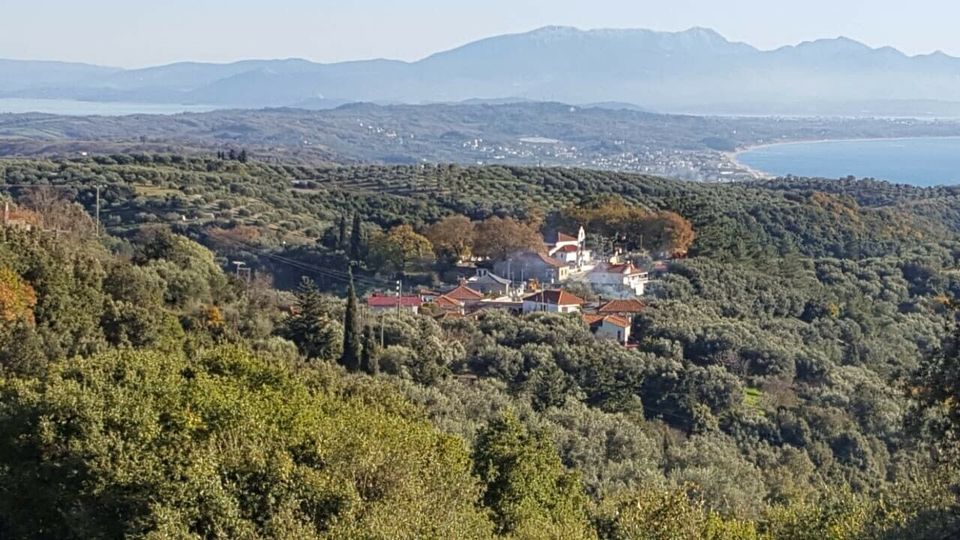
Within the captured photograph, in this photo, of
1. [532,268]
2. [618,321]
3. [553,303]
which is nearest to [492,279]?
[532,268]

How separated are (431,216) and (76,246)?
21217 mm

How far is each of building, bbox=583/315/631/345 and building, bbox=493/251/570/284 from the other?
23.1 feet

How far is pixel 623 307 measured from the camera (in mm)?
28531

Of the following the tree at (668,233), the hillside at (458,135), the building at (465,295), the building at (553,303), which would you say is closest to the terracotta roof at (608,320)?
the building at (553,303)

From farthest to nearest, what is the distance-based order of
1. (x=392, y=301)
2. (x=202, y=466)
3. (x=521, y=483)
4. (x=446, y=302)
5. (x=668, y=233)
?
(x=668, y=233)
(x=446, y=302)
(x=392, y=301)
(x=521, y=483)
(x=202, y=466)

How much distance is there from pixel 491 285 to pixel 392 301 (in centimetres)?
428

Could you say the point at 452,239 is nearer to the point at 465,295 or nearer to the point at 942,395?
the point at 465,295

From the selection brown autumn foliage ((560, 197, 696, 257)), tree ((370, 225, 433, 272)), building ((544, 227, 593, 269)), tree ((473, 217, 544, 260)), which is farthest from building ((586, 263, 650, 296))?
tree ((370, 225, 433, 272))

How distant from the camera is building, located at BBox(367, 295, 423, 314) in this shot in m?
28.1

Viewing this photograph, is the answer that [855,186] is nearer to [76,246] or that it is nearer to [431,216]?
[431,216]

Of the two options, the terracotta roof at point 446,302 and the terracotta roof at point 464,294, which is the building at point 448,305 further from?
the terracotta roof at point 464,294

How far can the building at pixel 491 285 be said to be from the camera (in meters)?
32.3

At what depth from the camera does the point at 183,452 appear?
35.6ft

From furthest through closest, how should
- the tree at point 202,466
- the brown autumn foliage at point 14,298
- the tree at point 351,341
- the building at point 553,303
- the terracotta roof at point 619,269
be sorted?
the terracotta roof at point 619,269 → the building at point 553,303 → the tree at point 351,341 → the brown autumn foliage at point 14,298 → the tree at point 202,466
